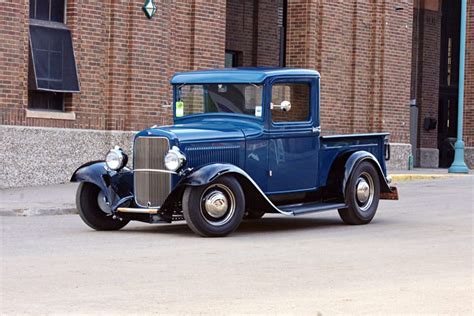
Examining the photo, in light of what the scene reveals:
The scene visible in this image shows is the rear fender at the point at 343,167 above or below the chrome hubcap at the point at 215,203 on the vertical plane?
above

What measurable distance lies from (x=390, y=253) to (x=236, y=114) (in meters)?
3.33

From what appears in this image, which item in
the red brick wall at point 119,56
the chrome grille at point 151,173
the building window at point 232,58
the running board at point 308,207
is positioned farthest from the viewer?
the building window at point 232,58

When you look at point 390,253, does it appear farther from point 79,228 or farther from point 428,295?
point 79,228

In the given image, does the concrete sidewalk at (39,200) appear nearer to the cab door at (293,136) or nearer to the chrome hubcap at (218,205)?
the cab door at (293,136)

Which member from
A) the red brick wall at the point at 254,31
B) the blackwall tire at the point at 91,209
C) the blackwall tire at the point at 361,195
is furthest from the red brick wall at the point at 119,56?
the blackwall tire at the point at 361,195

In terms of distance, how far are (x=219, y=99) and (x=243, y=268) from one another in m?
4.54

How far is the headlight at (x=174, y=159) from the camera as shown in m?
13.3

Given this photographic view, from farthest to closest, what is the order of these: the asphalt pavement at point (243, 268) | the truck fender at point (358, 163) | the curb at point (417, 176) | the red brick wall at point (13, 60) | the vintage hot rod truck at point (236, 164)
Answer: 1. the curb at point (417, 176)
2. the red brick wall at point (13, 60)
3. the truck fender at point (358, 163)
4. the vintage hot rod truck at point (236, 164)
5. the asphalt pavement at point (243, 268)

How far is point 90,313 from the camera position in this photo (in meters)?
8.02

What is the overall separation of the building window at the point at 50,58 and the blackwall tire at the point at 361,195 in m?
7.86

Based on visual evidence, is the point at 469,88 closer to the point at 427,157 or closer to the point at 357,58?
the point at 427,157

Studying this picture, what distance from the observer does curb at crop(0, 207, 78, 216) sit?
16.5 m

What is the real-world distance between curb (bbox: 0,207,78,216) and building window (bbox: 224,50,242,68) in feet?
Answer: 48.7

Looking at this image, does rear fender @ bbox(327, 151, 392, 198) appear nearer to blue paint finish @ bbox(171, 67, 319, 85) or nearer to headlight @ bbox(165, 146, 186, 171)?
blue paint finish @ bbox(171, 67, 319, 85)
